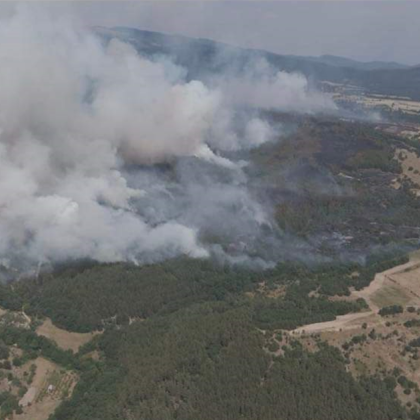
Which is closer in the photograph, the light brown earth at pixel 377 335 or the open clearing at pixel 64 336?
the light brown earth at pixel 377 335

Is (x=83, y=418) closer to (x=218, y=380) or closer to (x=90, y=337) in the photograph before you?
(x=218, y=380)

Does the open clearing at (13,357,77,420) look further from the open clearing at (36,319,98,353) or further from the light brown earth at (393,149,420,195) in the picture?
the light brown earth at (393,149,420,195)

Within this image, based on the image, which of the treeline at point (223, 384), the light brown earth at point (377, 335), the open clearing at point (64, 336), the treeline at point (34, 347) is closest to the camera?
the treeline at point (223, 384)

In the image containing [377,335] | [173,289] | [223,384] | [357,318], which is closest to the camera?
[223,384]

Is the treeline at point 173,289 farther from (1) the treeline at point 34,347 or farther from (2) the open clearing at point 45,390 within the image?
(2) the open clearing at point 45,390

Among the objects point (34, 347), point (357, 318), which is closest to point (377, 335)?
point (357, 318)

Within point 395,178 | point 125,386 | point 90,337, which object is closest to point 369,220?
point 395,178

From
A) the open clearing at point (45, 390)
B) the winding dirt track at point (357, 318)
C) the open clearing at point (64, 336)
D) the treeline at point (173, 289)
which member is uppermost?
the winding dirt track at point (357, 318)

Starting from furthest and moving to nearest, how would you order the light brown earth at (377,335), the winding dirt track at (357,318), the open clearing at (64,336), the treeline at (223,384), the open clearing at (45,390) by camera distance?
the open clearing at (64,336) < the winding dirt track at (357,318) < the open clearing at (45,390) < the light brown earth at (377,335) < the treeline at (223,384)

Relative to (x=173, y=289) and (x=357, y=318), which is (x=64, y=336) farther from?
(x=357, y=318)

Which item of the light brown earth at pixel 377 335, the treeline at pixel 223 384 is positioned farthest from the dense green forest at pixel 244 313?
the light brown earth at pixel 377 335
